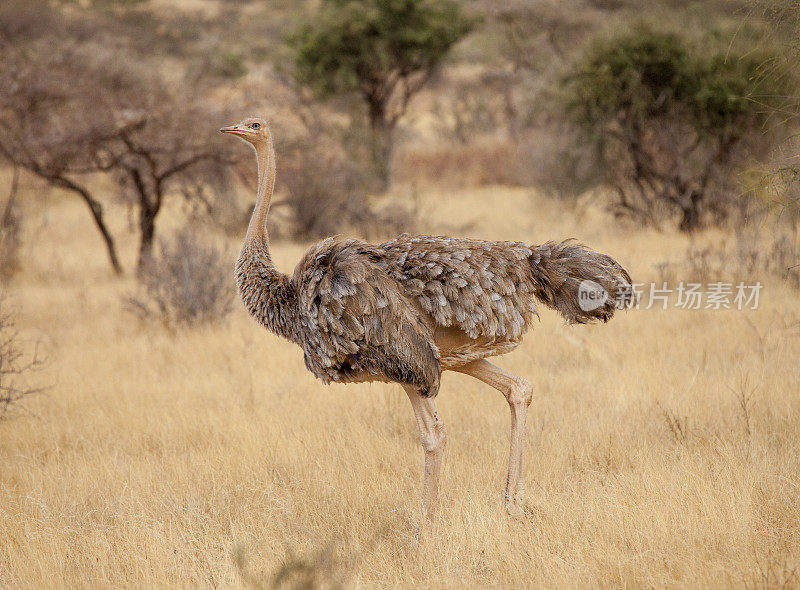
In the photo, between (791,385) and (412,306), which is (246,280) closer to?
(412,306)

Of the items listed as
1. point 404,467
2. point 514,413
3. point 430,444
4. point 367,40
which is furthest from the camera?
point 367,40

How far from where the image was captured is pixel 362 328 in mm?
3219

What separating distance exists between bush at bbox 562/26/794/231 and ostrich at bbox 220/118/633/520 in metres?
7.83

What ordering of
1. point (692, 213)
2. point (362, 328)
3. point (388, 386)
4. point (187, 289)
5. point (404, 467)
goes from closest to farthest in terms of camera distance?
point (362, 328)
point (404, 467)
point (388, 386)
point (187, 289)
point (692, 213)

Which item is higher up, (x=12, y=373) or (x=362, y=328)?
(x=362, y=328)

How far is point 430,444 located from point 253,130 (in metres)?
1.78

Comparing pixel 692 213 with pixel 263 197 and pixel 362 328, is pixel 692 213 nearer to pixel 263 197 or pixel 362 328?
pixel 263 197

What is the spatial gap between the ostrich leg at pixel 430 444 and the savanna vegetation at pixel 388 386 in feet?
0.44

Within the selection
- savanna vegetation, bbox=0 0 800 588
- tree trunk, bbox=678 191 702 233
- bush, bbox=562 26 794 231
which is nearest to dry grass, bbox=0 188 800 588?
savanna vegetation, bbox=0 0 800 588

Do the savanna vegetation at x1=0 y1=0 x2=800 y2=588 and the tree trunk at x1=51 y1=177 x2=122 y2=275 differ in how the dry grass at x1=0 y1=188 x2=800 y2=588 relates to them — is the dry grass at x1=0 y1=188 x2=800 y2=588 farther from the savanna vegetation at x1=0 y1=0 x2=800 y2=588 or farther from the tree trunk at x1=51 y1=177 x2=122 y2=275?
the tree trunk at x1=51 y1=177 x2=122 y2=275

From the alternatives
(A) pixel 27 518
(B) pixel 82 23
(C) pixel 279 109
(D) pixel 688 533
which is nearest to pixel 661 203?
(C) pixel 279 109

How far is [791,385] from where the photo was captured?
4.83 metres

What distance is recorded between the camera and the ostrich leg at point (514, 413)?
11.8 feet

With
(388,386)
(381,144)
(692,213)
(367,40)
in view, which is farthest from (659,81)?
(388,386)
